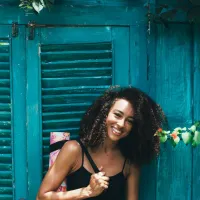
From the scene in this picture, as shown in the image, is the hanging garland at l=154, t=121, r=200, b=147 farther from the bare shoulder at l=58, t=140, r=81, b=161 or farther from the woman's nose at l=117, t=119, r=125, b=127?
the bare shoulder at l=58, t=140, r=81, b=161

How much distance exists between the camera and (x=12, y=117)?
279cm

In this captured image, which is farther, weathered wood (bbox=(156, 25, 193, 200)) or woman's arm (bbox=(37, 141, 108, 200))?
weathered wood (bbox=(156, 25, 193, 200))

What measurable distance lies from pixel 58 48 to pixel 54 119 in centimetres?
44

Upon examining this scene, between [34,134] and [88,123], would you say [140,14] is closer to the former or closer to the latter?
[88,123]

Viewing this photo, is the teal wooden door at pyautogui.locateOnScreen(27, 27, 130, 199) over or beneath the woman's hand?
over

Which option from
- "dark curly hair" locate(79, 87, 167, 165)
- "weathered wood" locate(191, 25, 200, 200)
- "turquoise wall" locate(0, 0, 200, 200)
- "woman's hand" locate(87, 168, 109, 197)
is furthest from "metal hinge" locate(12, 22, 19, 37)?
"weathered wood" locate(191, 25, 200, 200)

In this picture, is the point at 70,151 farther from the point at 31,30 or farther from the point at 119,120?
the point at 31,30

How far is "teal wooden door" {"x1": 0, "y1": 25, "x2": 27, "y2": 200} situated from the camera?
2746 mm

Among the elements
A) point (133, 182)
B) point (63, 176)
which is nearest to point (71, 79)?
point (63, 176)

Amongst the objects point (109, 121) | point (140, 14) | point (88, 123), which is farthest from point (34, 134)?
point (140, 14)

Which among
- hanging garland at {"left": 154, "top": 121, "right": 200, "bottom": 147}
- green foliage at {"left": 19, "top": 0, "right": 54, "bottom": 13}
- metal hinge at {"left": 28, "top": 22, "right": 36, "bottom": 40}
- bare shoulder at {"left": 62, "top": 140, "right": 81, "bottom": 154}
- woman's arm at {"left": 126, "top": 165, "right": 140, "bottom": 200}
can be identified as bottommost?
woman's arm at {"left": 126, "top": 165, "right": 140, "bottom": 200}

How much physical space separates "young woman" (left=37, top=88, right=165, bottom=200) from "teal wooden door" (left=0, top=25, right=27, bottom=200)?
0.93 ft

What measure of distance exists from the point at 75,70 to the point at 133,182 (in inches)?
30.2

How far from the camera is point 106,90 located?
2.75m
